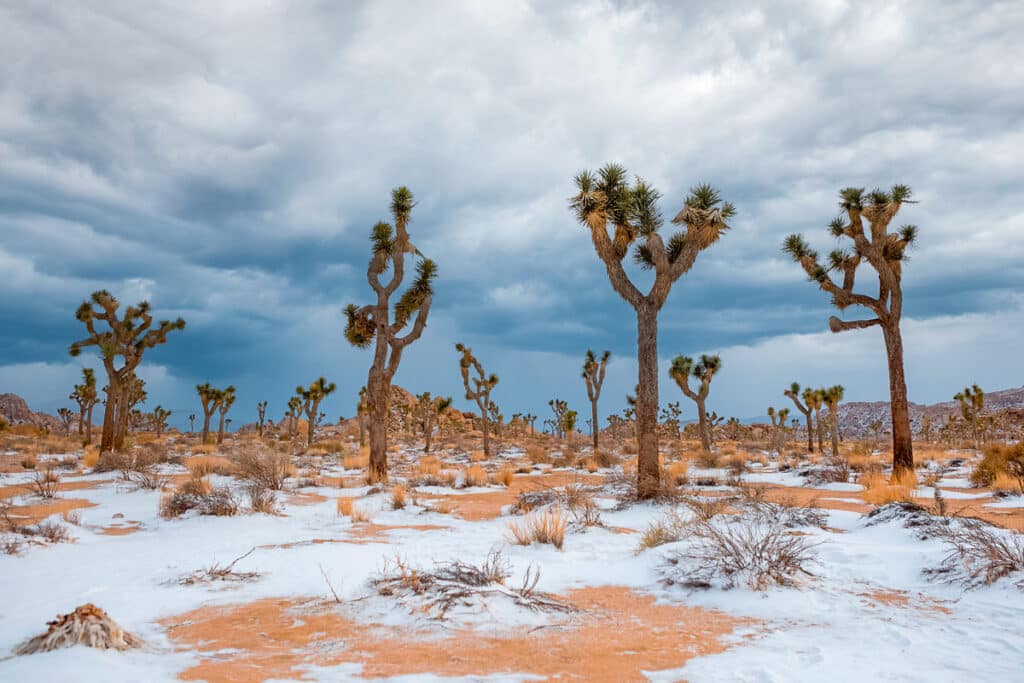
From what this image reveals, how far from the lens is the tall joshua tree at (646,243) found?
1466cm

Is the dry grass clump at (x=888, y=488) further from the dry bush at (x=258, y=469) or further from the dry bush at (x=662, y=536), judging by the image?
the dry bush at (x=258, y=469)

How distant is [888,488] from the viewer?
45.9ft

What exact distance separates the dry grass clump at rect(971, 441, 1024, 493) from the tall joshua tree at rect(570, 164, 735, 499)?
366 inches

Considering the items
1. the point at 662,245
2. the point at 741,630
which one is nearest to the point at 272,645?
the point at 741,630

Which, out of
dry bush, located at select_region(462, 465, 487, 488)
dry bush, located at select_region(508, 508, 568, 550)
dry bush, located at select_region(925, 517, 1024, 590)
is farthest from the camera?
dry bush, located at select_region(462, 465, 487, 488)

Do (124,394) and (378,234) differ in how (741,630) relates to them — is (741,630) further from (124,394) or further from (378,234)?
(124,394)

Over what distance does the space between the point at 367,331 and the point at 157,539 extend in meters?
12.4

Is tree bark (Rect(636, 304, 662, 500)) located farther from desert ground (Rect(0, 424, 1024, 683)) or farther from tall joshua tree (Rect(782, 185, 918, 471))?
tall joshua tree (Rect(782, 185, 918, 471))

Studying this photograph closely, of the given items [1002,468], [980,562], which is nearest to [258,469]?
[980,562]

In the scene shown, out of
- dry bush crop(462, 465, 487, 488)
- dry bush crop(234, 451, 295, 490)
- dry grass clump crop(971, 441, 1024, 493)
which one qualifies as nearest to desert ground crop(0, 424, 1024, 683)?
dry bush crop(234, 451, 295, 490)

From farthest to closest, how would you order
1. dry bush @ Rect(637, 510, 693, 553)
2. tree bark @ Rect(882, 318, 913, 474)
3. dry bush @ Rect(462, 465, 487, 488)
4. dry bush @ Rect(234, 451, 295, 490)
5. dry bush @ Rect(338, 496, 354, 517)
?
dry bush @ Rect(462, 465, 487, 488), tree bark @ Rect(882, 318, 913, 474), dry bush @ Rect(234, 451, 295, 490), dry bush @ Rect(338, 496, 354, 517), dry bush @ Rect(637, 510, 693, 553)

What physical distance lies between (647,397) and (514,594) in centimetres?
928

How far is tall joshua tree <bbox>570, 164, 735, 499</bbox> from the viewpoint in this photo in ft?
48.1

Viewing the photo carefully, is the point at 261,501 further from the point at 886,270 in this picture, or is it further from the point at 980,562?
the point at 886,270
